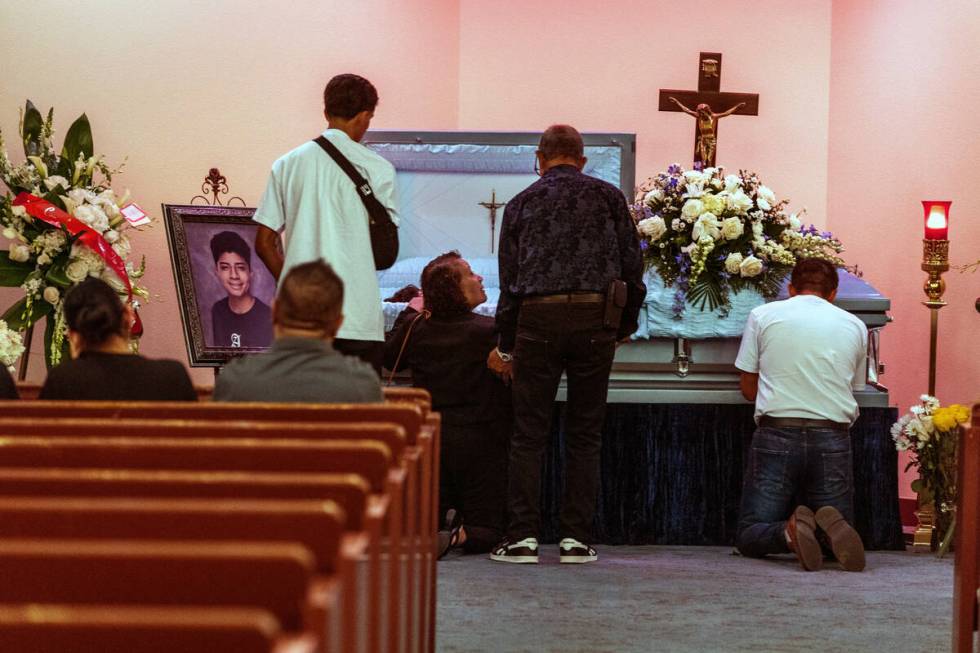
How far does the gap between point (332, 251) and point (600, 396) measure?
1.11 m

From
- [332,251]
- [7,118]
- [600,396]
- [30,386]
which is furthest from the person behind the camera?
[7,118]

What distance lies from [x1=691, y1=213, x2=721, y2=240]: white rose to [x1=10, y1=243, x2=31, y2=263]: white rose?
260 cm

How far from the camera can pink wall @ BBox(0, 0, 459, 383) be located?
6.59 metres

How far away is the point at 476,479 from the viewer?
193 inches

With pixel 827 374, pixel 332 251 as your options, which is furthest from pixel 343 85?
pixel 827 374

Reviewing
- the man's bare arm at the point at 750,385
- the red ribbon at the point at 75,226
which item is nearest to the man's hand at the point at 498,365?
the man's bare arm at the point at 750,385

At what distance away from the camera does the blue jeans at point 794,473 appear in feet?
16.1

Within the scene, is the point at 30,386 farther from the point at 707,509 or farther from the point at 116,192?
the point at 116,192

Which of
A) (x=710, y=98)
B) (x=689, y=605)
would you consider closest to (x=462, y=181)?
(x=710, y=98)

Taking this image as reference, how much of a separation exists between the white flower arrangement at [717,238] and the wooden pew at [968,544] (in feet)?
7.47

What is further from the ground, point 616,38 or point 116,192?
point 616,38

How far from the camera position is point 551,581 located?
4.29 metres

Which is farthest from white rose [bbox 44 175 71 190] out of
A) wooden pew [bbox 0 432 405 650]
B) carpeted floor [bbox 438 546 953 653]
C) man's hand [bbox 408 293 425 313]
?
wooden pew [bbox 0 432 405 650]

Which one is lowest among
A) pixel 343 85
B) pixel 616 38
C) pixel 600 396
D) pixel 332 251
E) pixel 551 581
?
pixel 551 581
